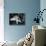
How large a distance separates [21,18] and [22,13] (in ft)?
0.70

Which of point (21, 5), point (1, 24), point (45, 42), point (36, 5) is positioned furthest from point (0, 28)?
point (45, 42)

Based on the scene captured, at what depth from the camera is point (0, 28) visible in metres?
5.81

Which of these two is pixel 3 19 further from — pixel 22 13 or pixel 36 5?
pixel 36 5

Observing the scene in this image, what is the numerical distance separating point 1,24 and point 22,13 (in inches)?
38.9

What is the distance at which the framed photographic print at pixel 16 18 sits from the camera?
226 inches

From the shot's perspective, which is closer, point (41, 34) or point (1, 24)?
point (41, 34)

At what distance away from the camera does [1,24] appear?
578cm

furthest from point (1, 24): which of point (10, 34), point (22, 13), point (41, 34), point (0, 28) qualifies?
point (41, 34)

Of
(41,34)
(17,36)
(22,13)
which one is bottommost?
(17,36)

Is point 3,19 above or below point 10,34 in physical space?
above

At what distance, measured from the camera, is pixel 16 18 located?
18.9 feet

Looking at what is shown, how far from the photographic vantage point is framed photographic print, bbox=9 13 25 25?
5.74 metres

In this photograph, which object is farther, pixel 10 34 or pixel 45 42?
pixel 10 34

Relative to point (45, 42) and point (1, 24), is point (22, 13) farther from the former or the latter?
point (45, 42)
